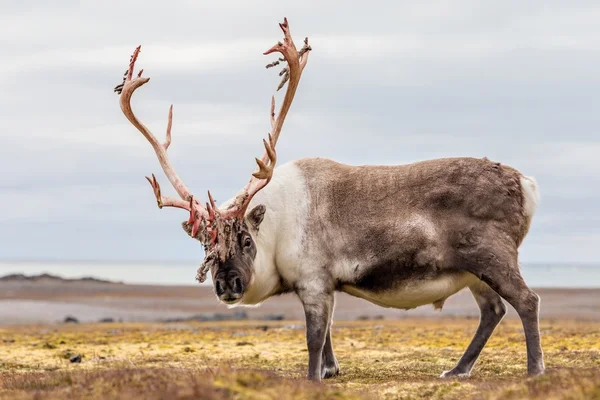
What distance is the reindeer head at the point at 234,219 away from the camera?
14312 mm

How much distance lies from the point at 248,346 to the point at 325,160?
8.22 m

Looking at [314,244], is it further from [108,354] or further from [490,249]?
[108,354]

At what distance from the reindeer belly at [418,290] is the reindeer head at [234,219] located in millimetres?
1783

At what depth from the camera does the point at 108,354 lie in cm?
2188

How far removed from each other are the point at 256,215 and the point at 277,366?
4.18 metres

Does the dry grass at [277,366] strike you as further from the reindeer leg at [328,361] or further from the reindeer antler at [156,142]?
the reindeer antler at [156,142]

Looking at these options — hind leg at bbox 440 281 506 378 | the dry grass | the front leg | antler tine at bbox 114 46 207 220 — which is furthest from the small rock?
hind leg at bbox 440 281 506 378

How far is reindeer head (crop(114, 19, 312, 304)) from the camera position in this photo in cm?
1431

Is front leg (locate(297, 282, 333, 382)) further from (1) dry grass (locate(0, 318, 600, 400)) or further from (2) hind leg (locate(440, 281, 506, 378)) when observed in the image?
(2) hind leg (locate(440, 281, 506, 378))

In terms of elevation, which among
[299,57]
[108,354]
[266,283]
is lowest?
[108,354]

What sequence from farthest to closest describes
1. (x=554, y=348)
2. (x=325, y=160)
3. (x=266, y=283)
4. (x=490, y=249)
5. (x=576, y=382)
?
(x=554, y=348), (x=325, y=160), (x=266, y=283), (x=490, y=249), (x=576, y=382)

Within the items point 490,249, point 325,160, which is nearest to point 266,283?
point 325,160

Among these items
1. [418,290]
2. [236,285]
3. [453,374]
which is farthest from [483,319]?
[236,285]

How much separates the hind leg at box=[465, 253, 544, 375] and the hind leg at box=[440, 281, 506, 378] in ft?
4.74
